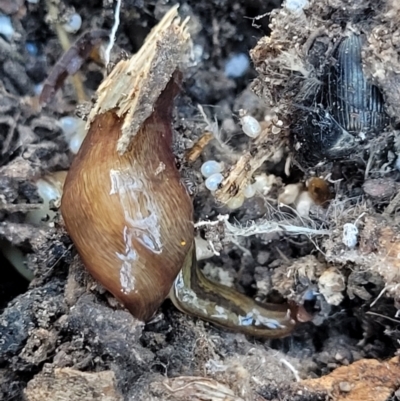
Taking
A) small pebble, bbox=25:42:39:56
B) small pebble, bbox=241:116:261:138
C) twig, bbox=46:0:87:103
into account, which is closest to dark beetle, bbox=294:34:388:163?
small pebble, bbox=241:116:261:138

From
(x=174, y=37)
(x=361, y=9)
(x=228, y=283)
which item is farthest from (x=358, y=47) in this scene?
(x=228, y=283)

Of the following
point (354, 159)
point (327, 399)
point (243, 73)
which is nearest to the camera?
point (327, 399)

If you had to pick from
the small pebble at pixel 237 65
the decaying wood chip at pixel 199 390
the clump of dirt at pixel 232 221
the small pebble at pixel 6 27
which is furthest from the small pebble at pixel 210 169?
the small pebble at pixel 6 27

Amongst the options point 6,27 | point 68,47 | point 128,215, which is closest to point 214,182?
point 128,215

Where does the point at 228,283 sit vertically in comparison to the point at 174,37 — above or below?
below

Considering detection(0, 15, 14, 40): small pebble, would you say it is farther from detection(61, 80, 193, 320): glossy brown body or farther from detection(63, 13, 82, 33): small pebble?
detection(61, 80, 193, 320): glossy brown body

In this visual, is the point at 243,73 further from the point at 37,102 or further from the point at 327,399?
the point at 327,399
